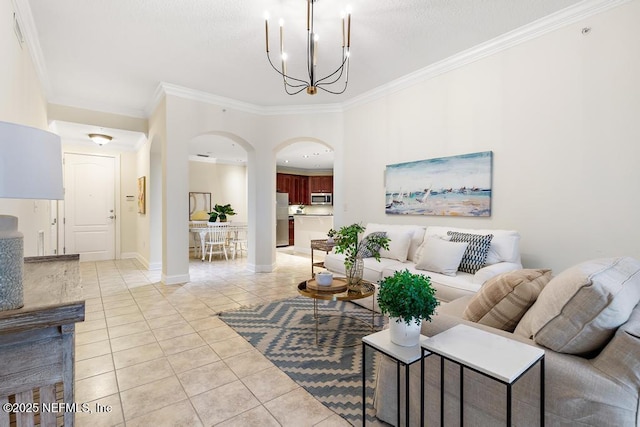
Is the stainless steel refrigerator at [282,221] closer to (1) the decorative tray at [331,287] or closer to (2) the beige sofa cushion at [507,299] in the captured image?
(1) the decorative tray at [331,287]

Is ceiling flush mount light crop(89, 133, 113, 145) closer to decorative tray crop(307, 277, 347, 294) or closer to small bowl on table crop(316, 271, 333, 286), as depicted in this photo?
decorative tray crop(307, 277, 347, 294)

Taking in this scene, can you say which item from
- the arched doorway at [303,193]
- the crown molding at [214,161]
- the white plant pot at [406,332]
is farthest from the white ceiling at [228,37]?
the crown molding at [214,161]

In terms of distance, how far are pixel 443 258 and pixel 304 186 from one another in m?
7.62

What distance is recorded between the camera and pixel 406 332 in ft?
4.19

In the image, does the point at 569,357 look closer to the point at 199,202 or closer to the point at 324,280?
the point at 324,280

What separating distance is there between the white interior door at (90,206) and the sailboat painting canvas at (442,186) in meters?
6.07

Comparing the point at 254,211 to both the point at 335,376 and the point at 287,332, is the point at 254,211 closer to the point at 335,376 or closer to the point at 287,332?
the point at 287,332

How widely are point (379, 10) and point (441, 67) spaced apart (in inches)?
52.8

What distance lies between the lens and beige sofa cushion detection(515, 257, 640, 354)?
1076mm

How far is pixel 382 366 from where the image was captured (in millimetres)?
1588

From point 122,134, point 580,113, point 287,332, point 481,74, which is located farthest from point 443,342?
point 122,134

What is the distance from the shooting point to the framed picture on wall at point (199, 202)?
8094 mm

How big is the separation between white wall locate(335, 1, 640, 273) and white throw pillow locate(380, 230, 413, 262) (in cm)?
38

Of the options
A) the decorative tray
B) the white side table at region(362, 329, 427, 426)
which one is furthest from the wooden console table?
the decorative tray
